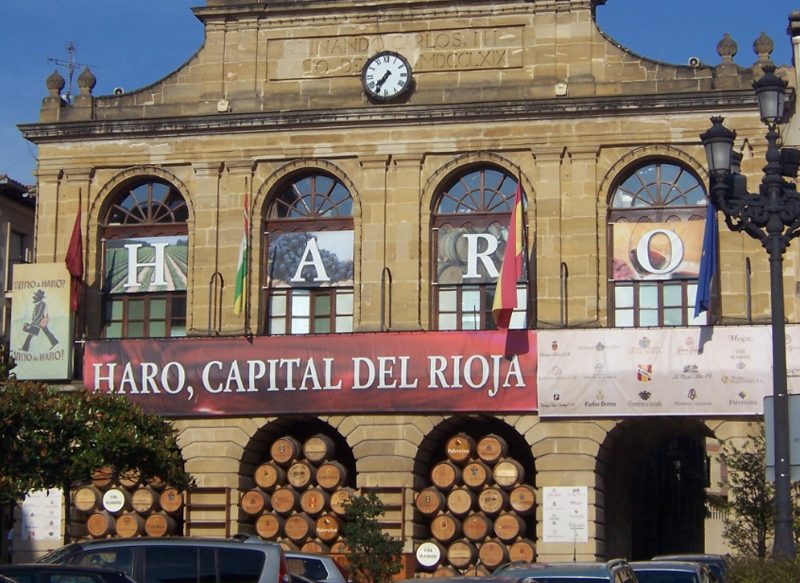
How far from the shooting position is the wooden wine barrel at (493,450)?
117 feet

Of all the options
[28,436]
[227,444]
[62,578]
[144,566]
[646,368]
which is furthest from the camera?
[227,444]

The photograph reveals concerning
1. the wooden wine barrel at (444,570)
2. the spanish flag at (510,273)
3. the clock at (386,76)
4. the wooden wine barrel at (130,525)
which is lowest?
the wooden wine barrel at (444,570)

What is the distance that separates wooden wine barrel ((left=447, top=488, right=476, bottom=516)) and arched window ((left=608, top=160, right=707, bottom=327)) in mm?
4979

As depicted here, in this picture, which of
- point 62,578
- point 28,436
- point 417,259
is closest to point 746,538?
point 417,259

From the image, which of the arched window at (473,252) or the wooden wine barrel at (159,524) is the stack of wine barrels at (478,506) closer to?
the arched window at (473,252)

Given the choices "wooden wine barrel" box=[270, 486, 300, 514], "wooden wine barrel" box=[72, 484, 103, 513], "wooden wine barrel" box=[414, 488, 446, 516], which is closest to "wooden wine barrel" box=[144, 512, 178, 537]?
"wooden wine barrel" box=[72, 484, 103, 513]

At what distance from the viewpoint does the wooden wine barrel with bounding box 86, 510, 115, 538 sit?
121 ft

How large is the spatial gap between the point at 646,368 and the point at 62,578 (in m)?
20.1

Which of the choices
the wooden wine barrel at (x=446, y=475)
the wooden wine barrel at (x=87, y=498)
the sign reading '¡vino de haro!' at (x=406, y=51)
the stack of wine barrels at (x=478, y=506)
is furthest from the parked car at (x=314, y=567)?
the sign reading '¡vino de haro!' at (x=406, y=51)

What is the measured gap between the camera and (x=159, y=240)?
3856 centimetres

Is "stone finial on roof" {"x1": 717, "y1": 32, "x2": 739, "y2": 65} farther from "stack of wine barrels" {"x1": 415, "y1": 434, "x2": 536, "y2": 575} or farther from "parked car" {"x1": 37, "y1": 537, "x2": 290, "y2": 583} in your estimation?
"parked car" {"x1": 37, "y1": 537, "x2": 290, "y2": 583}

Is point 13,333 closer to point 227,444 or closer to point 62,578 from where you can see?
point 227,444

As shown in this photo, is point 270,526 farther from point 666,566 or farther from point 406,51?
point 666,566

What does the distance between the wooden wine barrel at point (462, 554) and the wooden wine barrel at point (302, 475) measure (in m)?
3.60
